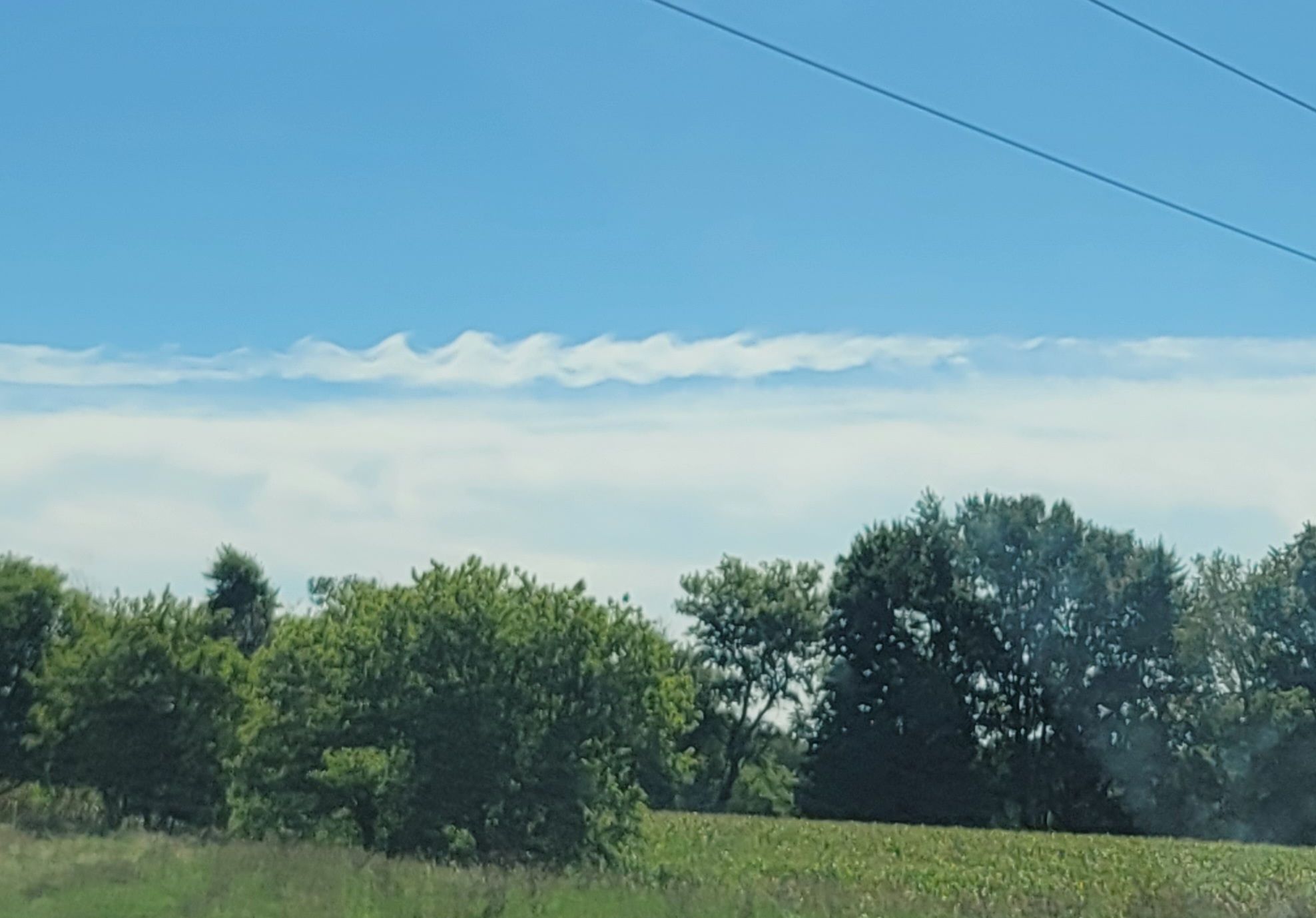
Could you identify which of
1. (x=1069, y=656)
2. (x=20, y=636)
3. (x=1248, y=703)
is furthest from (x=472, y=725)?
(x=1069, y=656)

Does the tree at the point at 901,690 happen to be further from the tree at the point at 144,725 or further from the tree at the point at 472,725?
the tree at the point at 472,725

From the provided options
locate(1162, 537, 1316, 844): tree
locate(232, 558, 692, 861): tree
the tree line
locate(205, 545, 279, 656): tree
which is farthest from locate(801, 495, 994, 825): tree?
locate(232, 558, 692, 861): tree

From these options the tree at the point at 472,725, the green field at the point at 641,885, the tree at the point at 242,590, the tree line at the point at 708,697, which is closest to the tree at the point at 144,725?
the tree line at the point at 708,697

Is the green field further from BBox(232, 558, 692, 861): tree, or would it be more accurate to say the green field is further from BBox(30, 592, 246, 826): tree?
BBox(30, 592, 246, 826): tree

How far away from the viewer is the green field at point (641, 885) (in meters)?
17.3

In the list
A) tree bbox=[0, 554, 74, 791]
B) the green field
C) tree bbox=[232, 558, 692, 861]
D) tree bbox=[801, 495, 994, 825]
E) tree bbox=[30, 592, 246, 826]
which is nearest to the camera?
the green field

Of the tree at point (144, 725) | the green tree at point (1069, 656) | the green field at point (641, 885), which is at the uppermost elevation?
the green tree at point (1069, 656)

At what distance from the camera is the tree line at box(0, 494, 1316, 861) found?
2545 centimetres

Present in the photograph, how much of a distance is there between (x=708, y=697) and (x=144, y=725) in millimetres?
40042

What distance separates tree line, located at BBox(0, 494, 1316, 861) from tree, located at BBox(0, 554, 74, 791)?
0.07 metres

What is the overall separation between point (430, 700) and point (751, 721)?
48086 millimetres

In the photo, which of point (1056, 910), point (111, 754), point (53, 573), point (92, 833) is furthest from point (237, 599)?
point (1056, 910)

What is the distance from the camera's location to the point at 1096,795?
6047 cm

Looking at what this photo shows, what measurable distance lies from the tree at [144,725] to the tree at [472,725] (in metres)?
7.74
